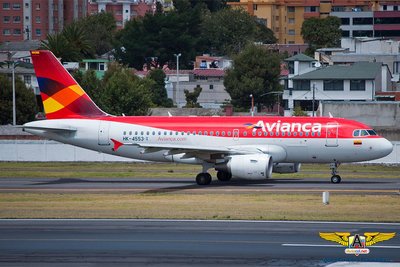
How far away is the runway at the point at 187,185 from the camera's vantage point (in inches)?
1630

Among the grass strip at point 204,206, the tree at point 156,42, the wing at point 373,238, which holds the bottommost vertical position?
the grass strip at point 204,206

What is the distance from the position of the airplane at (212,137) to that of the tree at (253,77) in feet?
222

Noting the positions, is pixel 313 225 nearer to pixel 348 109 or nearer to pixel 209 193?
pixel 209 193

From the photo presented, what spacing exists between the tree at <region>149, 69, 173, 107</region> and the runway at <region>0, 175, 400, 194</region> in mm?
71174

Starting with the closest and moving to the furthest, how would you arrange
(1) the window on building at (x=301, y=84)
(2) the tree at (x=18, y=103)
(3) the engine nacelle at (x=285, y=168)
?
(3) the engine nacelle at (x=285, y=168) → (2) the tree at (x=18, y=103) → (1) the window on building at (x=301, y=84)

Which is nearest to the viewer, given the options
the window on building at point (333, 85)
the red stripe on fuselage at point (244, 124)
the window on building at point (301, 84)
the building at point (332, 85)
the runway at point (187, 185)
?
the runway at point (187, 185)

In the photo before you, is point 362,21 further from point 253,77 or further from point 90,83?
point 90,83

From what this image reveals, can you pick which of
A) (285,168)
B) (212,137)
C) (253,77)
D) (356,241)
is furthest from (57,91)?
(253,77)

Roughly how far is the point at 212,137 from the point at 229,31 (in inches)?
5221

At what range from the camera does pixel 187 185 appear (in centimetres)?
4462

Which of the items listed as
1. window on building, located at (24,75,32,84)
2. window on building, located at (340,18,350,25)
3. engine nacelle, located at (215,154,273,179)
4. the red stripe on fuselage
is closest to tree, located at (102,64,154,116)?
window on building, located at (24,75,32,84)

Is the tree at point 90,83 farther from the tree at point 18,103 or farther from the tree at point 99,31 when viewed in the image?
the tree at point 99,31

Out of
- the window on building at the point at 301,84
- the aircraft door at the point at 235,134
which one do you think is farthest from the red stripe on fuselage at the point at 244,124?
the window on building at the point at 301,84

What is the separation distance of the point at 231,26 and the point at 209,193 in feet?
455
